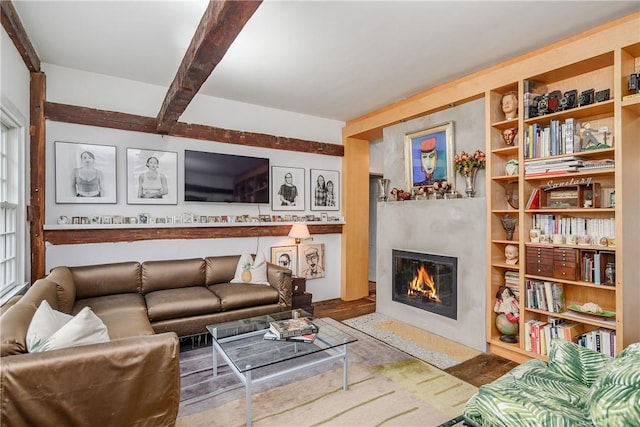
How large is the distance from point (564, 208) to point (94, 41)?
14.0 feet

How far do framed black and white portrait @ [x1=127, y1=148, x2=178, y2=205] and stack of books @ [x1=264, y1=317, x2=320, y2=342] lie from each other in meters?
2.17

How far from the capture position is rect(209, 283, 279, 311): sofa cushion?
339 cm

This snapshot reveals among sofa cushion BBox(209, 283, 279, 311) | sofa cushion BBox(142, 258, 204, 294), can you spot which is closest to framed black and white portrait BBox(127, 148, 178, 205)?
sofa cushion BBox(142, 258, 204, 294)

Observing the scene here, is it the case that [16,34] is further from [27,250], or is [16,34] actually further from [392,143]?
[392,143]

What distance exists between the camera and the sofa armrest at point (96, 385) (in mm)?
1439

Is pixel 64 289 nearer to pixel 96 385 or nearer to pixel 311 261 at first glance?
pixel 96 385

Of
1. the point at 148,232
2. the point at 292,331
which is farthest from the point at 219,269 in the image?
the point at 292,331

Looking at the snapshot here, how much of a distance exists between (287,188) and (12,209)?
9.74 ft

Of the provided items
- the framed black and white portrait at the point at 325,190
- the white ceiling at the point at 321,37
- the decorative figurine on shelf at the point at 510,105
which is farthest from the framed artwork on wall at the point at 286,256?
the decorative figurine on shelf at the point at 510,105

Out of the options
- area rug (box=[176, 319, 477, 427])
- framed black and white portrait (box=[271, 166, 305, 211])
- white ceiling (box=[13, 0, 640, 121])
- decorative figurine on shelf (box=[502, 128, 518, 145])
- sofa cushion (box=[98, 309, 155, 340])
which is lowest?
area rug (box=[176, 319, 477, 427])

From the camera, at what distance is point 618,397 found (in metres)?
1.02

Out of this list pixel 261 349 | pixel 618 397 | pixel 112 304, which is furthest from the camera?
pixel 112 304

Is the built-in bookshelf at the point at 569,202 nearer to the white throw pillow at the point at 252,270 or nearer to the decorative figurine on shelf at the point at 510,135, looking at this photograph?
the decorative figurine on shelf at the point at 510,135

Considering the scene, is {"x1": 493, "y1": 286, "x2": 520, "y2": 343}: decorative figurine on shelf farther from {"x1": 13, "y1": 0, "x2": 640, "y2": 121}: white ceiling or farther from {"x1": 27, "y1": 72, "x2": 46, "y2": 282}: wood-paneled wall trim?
{"x1": 27, "y1": 72, "x2": 46, "y2": 282}: wood-paneled wall trim
